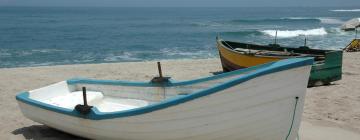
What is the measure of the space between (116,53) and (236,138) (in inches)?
867

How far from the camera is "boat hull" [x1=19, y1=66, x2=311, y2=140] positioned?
4668mm

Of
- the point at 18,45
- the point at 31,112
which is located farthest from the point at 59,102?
the point at 18,45

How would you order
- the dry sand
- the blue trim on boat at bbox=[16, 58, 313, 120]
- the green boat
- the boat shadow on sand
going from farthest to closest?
the green boat < the dry sand < the boat shadow on sand < the blue trim on boat at bbox=[16, 58, 313, 120]

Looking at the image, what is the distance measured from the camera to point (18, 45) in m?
30.6

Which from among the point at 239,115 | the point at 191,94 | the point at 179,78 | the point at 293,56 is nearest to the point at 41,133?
the point at 191,94

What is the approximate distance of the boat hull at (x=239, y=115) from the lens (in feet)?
15.3

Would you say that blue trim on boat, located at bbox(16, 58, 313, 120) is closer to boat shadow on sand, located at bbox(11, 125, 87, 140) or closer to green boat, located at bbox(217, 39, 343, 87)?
boat shadow on sand, located at bbox(11, 125, 87, 140)

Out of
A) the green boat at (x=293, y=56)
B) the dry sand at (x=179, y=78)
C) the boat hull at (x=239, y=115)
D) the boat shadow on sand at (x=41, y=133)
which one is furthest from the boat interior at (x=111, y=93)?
the green boat at (x=293, y=56)

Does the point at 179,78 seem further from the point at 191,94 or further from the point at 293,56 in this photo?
the point at 191,94

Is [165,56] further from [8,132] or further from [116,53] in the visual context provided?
[8,132]

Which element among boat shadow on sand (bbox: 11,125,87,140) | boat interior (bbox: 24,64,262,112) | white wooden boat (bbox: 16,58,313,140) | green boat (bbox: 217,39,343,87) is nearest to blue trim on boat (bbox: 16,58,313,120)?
white wooden boat (bbox: 16,58,313,140)

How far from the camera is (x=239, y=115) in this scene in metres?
4.86

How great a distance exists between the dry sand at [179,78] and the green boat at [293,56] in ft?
0.91

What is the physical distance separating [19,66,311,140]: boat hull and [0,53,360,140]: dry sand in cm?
158
